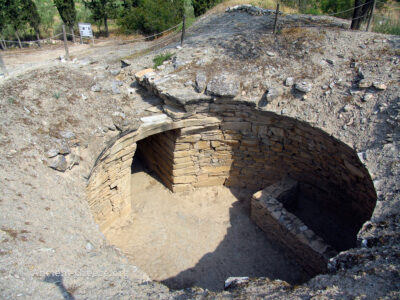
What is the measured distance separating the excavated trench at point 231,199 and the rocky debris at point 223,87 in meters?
0.36

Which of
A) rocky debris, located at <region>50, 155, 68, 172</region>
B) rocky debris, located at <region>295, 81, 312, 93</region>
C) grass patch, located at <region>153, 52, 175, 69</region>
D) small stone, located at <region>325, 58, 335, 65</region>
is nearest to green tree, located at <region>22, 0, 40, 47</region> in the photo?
grass patch, located at <region>153, 52, 175, 69</region>

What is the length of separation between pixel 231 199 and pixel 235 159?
97 cm

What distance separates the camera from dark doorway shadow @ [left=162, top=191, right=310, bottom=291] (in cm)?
546

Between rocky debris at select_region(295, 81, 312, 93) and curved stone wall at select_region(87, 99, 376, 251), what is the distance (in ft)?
2.05

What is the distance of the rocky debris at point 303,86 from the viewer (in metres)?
5.71

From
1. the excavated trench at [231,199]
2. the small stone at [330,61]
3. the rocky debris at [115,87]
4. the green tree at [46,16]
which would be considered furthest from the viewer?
the green tree at [46,16]

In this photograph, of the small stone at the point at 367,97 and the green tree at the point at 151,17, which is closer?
the small stone at the point at 367,97

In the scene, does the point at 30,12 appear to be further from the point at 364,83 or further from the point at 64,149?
the point at 364,83

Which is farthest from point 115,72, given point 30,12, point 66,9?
point 30,12

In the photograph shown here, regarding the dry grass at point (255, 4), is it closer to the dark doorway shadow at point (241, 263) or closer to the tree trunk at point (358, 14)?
the tree trunk at point (358, 14)

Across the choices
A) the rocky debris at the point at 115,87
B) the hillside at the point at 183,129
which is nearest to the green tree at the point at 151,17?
the hillside at the point at 183,129

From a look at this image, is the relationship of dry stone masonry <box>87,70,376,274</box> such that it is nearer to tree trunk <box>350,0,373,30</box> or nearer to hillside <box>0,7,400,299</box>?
hillside <box>0,7,400,299</box>

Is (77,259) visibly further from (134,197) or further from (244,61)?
(244,61)

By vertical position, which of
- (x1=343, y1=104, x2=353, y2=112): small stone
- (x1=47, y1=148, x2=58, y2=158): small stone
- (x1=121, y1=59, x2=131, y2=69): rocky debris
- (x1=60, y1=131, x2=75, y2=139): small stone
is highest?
(x1=121, y1=59, x2=131, y2=69): rocky debris
